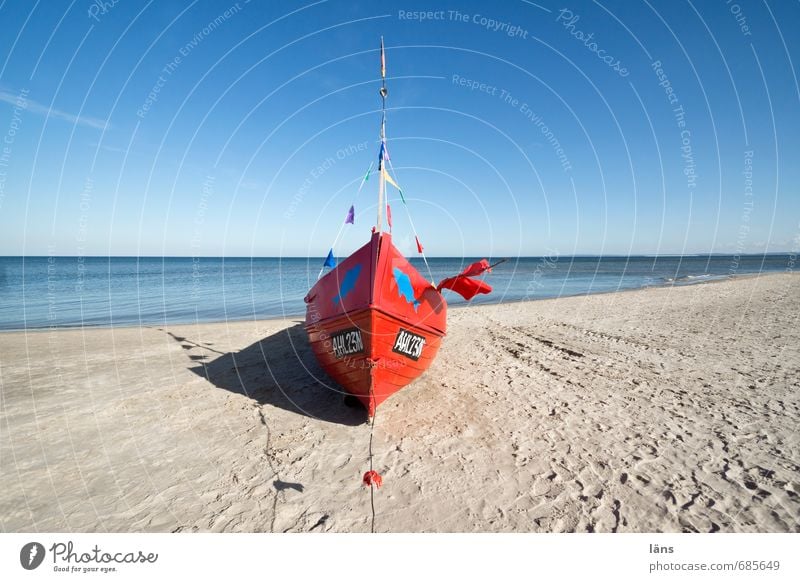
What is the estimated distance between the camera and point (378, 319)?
17.3ft

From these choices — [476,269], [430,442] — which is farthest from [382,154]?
[430,442]

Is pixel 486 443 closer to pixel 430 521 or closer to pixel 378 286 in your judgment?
pixel 430 521

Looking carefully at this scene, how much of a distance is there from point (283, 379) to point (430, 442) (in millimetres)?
4498

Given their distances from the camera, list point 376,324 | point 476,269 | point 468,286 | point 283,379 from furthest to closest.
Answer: point 283,379 < point 468,286 < point 476,269 < point 376,324

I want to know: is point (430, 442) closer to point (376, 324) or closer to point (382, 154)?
point (376, 324)

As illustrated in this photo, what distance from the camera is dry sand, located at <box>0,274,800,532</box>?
3.89 meters

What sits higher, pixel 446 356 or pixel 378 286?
pixel 378 286

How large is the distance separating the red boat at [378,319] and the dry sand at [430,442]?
0.93 m

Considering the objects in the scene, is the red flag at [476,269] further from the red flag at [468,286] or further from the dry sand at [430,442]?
the dry sand at [430,442]

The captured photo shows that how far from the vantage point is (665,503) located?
3.85m

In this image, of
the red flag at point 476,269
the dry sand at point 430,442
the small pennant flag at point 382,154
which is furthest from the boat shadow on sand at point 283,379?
the small pennant flag at point 382,154

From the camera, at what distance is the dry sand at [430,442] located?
3887 mm

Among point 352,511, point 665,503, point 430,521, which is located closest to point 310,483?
point 352,511

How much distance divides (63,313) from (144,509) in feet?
72.4
